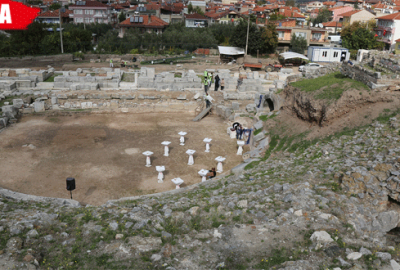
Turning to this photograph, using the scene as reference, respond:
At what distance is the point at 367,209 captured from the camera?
905 centimetres

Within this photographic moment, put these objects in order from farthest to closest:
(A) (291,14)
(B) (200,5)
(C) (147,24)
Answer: (B) (200,5) < (A) (291,14) < (C) (147,24)

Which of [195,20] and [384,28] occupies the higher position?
[195,20]

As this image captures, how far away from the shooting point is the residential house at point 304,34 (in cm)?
5516

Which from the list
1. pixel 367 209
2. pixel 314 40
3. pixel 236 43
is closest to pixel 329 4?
pixel 314 40

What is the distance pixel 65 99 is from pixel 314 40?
45.8m

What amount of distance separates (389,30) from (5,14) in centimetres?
6118

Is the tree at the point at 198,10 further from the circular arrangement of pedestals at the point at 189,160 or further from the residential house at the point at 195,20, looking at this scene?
the circular arrangement of pedestals at the point at 189,160

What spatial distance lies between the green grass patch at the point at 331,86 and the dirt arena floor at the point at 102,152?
4.95 m

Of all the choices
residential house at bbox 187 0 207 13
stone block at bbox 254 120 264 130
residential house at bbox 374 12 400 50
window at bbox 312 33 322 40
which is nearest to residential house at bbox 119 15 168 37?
window at bbox 312 33 322 40

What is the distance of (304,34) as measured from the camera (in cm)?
5519

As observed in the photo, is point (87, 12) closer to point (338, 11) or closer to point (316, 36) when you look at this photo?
point (316, 36)

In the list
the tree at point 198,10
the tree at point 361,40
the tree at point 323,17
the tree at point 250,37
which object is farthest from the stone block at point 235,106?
the tree at point 198,10

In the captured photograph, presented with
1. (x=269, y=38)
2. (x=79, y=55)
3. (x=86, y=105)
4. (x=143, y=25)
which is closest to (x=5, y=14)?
(x=79, y=55)

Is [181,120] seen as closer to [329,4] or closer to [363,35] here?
[363,35]
